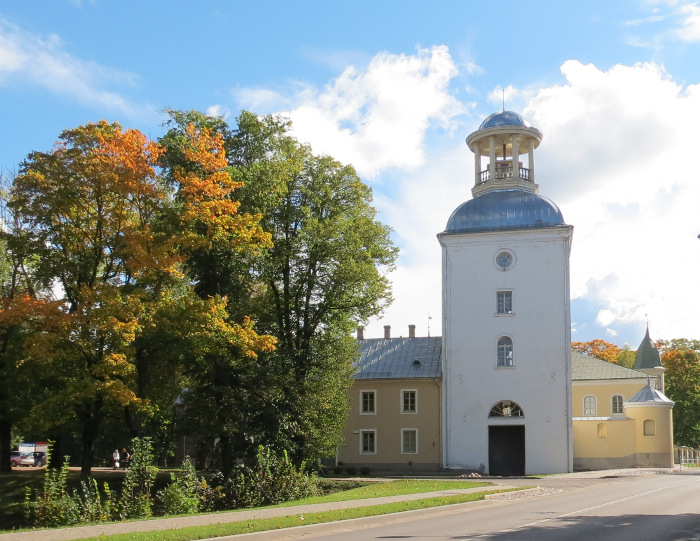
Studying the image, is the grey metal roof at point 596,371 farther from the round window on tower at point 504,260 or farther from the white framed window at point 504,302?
the round window on tower at point 504,260

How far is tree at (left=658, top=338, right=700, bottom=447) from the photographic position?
62750 mm

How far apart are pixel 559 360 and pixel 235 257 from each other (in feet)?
61.2

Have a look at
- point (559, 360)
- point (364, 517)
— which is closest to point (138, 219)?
point (364, 517)

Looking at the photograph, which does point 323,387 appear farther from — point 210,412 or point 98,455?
point 98,455

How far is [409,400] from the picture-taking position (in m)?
45.0

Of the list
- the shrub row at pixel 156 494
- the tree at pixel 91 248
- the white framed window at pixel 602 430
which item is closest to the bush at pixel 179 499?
the shrub row at pixel 156 494

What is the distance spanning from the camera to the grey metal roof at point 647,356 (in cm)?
5931

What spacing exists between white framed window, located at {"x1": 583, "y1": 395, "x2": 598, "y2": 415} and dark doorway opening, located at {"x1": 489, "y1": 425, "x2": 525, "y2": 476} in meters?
9.87

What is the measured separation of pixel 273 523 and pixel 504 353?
27997 mm

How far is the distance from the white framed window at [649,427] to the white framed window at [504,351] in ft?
31.7

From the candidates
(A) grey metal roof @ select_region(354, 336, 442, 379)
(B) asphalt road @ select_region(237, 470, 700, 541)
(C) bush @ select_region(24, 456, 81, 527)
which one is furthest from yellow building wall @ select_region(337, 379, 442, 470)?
(C) bush @ select_region(24, 456, 81, 527)

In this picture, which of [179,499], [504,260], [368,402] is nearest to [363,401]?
[368,402]

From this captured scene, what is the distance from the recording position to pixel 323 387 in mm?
32844

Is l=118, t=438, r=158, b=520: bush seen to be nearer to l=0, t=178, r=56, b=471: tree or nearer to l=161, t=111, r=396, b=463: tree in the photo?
l=0, t=178, r=56, b=471: tree
